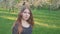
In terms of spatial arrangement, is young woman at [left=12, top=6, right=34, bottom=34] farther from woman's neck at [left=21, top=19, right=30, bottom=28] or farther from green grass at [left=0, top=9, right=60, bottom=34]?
green grass at [left=0, top=9, right=60, bottom=34]

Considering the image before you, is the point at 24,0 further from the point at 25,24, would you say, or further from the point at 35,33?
the point at 25,24

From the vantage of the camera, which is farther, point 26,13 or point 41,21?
point 41,21

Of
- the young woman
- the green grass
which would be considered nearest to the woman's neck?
the young woman

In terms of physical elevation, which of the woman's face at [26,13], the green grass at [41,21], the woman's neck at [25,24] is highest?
the woman's face at [26,13]

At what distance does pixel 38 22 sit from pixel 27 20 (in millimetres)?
2678

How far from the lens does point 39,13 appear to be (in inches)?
191

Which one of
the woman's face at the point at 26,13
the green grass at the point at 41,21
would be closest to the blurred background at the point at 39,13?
the green grass at the point at 41,21

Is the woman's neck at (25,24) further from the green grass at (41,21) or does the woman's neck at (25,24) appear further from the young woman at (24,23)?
the green grass at (41,21)

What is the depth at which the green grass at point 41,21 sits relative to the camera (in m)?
4.70

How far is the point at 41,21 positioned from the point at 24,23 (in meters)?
2.75

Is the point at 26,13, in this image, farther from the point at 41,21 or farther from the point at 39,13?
the point at 41,21

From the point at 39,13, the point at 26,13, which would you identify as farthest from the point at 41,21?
the point at 26,13

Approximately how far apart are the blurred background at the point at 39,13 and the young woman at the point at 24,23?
2.40 metres

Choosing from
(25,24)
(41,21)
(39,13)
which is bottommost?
(41,21)
